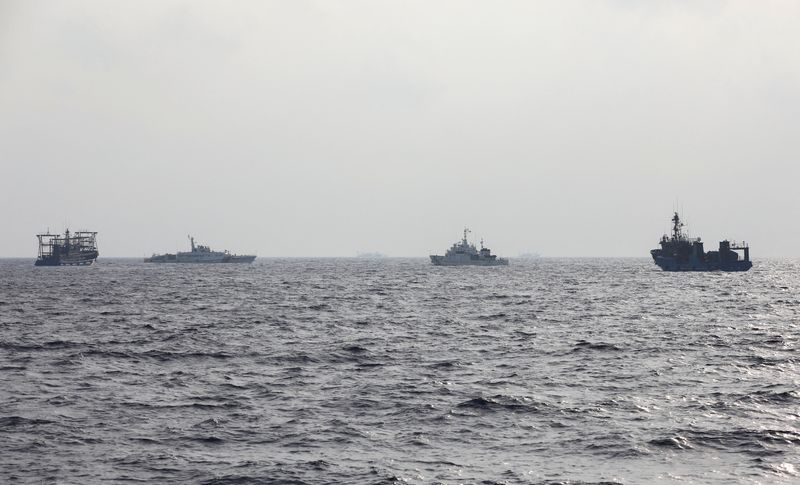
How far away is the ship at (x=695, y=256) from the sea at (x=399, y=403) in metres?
→ 115

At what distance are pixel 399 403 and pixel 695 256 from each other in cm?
15407

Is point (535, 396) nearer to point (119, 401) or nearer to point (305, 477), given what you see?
point (305, 477)

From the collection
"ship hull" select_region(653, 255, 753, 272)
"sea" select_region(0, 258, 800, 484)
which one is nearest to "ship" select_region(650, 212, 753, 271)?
"ship hull" select_region(653, 255, 753, 272)

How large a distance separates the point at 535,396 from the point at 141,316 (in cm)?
4692

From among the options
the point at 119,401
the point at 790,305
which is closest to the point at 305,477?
the point at 119,401

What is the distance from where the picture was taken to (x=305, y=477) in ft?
65.9

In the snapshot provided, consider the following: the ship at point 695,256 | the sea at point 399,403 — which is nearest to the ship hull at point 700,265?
the ship at point 695,256

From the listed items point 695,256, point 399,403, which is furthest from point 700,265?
point 399,403

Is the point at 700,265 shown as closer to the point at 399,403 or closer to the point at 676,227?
the point at 676,227

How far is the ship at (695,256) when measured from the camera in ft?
560

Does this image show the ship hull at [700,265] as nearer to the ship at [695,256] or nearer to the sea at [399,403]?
the ship at [695,256]

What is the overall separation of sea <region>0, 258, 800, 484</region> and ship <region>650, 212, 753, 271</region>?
378 feet

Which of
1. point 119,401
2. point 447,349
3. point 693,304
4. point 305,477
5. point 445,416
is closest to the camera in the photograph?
point 305,477

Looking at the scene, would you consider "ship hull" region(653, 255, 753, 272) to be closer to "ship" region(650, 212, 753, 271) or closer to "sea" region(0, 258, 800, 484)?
"ship" region(650, 212, 753, 271)
